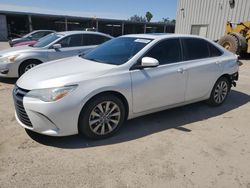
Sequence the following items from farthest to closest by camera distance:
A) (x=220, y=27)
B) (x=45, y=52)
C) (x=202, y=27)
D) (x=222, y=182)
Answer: (x=202, y=27)
(x=220, y=27)
(x=45, y=52)
(x=222, y=182)

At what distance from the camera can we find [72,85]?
322 cm

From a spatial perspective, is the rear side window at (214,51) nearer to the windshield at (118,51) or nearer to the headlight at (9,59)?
the windshield at (118,51)

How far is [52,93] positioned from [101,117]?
2.60ft

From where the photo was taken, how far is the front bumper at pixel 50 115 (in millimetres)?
3129

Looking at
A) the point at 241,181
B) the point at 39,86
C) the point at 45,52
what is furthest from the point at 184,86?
the point at 45,52

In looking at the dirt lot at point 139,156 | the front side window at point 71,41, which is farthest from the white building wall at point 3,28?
the dirt lot at point 139,156

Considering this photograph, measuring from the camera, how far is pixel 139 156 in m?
3.22

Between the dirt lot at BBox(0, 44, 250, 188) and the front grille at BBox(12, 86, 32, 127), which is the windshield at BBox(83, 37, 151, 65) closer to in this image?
the dirt lot at BBox(0, 44, 250, 188)

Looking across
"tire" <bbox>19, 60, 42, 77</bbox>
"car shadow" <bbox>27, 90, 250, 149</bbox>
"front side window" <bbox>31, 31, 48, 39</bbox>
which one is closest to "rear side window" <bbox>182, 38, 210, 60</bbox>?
"car shadow" <bbox>27, 90, 250, 149</bbox>

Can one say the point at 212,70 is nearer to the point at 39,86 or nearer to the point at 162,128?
the point at 162,128

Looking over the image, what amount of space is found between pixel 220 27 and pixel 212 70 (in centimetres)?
1338

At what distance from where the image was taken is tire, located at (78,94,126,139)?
11.0 feet

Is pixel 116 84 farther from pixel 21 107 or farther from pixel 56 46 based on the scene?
pixel 56 46

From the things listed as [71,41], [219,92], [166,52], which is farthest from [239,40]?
[166,52]
